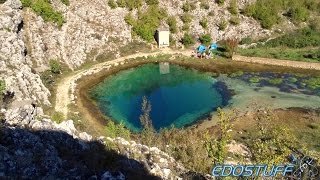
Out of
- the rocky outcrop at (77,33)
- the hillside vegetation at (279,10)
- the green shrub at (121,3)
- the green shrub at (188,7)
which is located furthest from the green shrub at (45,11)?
the hillside vegetation at (279,10)

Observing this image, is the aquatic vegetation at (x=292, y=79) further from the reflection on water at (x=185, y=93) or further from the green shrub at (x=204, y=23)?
the green shrub at (x=204, y=23)

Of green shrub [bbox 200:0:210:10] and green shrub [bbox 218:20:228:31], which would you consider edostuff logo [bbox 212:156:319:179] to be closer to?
green shrub [bbox 218:20:228:31]

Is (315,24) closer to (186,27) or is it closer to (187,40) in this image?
(186,27)

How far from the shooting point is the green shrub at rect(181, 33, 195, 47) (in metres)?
61.2

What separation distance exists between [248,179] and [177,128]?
67.0ft

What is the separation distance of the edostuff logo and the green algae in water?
17.7m

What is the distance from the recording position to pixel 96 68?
2172 inches

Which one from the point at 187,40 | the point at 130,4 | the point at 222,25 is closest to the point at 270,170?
the point at 187,40

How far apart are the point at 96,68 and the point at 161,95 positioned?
33.8ft

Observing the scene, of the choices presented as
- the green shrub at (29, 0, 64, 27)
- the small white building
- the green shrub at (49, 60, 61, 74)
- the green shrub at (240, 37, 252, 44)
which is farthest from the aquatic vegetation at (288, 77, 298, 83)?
the green shrub at (29, 0, 64, 27)

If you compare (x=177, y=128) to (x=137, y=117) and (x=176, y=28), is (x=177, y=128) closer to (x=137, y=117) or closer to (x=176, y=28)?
(x=137, y=117)

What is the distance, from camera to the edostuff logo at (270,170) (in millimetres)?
20906

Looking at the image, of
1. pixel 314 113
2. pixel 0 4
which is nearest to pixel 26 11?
pixel 0 4

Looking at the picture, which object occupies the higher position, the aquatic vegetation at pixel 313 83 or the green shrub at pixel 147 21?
the green shrub at pixel 147 21
